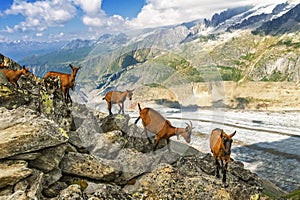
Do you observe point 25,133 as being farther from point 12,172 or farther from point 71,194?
point 71,194

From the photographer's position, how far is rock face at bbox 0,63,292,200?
34.9ft

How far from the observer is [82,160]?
1346 centimetres

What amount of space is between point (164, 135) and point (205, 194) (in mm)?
3805

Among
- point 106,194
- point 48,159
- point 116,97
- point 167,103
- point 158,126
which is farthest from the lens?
point 116,97

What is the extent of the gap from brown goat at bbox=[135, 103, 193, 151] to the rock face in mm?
1246

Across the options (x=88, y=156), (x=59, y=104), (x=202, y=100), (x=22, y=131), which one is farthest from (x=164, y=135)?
(x=22, y=131)

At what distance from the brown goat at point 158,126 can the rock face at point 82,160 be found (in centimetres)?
125

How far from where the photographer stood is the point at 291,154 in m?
77.4

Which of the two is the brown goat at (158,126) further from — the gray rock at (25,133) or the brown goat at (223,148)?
the gray rock at (25,133)

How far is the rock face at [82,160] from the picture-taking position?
1063 cm

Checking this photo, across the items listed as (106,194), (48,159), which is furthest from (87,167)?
(106,194)

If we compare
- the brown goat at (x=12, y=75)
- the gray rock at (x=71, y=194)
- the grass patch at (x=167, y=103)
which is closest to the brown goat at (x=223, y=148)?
the grass patch at (x=167, y=103)

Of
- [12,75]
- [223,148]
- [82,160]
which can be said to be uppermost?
[12,75]

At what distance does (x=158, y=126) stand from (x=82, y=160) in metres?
4.12
